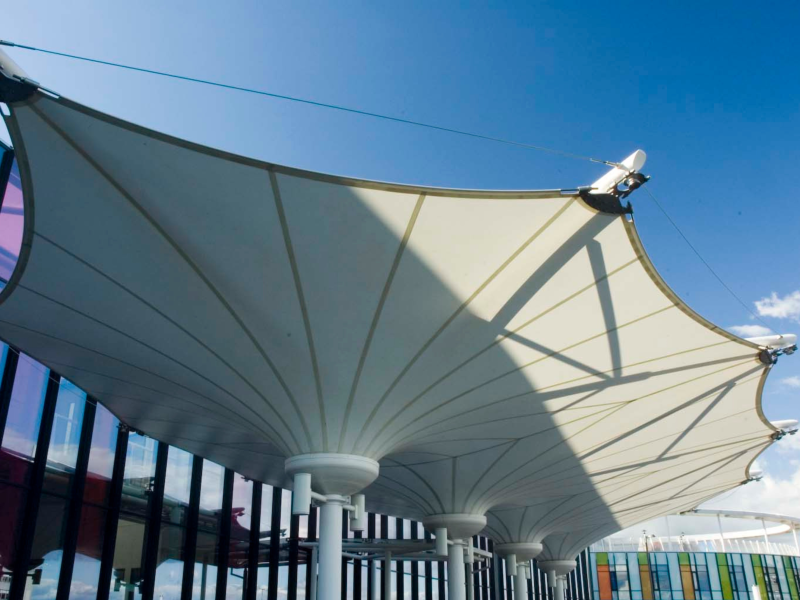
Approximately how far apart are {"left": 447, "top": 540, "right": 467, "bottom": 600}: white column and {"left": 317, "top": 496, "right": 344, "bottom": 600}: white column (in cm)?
817

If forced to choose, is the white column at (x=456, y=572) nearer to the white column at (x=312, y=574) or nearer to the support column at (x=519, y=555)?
the white column at (x=312, y=574)

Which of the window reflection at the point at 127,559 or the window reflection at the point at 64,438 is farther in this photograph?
the window reflection at the point at 127,559

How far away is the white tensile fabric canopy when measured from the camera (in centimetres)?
916

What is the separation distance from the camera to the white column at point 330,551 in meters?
12.7

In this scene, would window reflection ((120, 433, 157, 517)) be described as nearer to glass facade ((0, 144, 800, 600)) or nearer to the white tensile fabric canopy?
glass facade ((0, 144, 800, 600))

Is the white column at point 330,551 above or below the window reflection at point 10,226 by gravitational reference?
below

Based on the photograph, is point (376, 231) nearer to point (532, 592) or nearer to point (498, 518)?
point (498, 518)

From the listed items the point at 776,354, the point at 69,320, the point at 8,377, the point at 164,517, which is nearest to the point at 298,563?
the point at 164,517

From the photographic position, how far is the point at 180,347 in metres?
12.3

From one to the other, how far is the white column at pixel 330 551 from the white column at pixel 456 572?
8171 mm

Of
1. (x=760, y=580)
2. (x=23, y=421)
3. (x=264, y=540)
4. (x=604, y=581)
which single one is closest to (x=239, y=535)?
(x=264, y=540)

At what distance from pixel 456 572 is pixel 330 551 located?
9.02 metres

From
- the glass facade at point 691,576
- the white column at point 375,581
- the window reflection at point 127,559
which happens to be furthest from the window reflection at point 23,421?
the glass facade at point 691,576

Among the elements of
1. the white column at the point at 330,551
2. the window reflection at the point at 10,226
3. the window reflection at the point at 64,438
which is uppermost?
the window reflection at the point at 10,226
